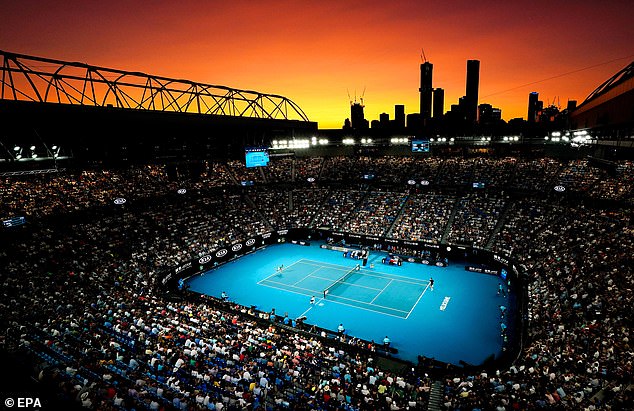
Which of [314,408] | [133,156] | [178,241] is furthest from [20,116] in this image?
[178,241]

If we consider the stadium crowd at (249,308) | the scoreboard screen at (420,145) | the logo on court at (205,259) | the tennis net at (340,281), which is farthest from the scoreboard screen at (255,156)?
A: the scoreboard screen at (420,145)

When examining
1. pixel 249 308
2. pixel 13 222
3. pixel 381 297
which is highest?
pixel 13 222

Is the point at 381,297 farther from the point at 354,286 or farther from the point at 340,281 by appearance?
the point at 340,281

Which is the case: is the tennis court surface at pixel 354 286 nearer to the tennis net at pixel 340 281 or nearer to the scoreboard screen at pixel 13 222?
the tennis net at pixel 340 281

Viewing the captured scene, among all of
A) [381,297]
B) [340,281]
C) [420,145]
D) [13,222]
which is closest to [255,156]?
[340,281]

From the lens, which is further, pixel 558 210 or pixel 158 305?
pixel 558 210

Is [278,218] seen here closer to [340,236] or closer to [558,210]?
[340,236]

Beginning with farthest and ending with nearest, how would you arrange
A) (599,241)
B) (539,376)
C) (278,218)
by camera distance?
(278,218)
(599,241)
(539,376)
